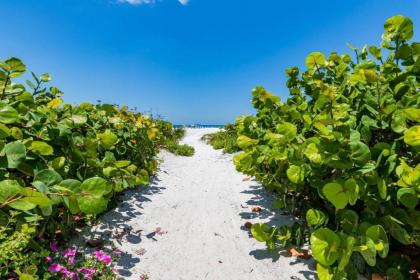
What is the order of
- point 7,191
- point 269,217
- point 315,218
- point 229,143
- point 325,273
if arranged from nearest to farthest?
point 7,191, point 325,273, point 315,218, point 269,217, point 229,143

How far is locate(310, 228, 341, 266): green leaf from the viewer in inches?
68.9

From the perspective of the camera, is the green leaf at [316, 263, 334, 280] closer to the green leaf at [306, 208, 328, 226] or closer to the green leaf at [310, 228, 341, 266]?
the green leaf at [310, 228, 341, 266]

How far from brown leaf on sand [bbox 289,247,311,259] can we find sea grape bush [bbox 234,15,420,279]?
0.32 feet

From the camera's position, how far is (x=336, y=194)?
1.80m

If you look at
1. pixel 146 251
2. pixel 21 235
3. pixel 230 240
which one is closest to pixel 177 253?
pixel 146 251

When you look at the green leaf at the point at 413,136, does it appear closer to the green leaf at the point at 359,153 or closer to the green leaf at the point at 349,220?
the green leaf at the point at 359,153

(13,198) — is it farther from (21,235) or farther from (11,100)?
(11,100)

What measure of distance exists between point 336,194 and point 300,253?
138 centimetres

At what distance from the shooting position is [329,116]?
2.04 m

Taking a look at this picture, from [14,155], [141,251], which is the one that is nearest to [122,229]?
[141,251]

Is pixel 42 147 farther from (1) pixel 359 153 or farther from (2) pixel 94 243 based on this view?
(1) pixel 359 153

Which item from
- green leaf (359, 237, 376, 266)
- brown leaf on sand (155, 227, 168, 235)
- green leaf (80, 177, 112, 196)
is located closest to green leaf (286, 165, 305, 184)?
green leaf (359, 237, 376, 266)

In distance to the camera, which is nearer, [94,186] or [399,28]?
[94,186]

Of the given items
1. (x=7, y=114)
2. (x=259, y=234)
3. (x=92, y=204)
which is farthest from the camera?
(x=259, y=234)
